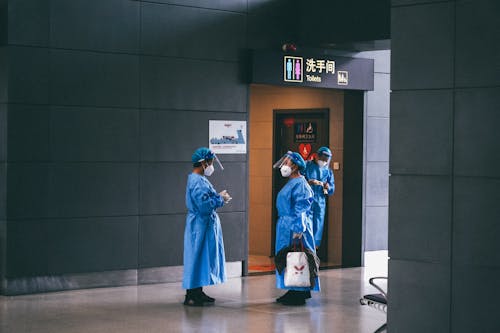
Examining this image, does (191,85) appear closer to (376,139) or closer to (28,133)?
(28,133)

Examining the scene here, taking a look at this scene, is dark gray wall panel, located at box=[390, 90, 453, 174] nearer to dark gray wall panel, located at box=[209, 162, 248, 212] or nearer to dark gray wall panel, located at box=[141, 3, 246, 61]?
dark gray wall panel, located at box=[141, 3, 246, 61]

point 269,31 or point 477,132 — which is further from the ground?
point 269,31

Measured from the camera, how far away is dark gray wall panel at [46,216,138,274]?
442 inches

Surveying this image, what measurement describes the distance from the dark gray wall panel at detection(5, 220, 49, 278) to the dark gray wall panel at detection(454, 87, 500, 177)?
5.97 metres

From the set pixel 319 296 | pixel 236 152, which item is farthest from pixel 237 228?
pixel 319 296

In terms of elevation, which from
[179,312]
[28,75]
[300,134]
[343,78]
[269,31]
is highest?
[269,31]

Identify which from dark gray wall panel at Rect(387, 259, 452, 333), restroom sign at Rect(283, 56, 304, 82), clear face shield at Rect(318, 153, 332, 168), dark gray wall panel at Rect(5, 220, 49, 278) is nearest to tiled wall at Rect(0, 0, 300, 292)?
dark gray wall panel at Rect(5, 220, 49, 278)

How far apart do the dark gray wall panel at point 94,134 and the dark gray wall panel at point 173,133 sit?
0.52ft

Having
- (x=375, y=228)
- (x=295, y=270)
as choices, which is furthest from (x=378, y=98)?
(x=295, y=270)

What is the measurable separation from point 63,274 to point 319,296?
10.5 ft

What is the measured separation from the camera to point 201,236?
10477mm

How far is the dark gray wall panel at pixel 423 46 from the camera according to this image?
6914 mm

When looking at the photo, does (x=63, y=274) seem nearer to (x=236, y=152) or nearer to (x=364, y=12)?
(x=236, y=152)

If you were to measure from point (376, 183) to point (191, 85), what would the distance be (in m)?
3.82
